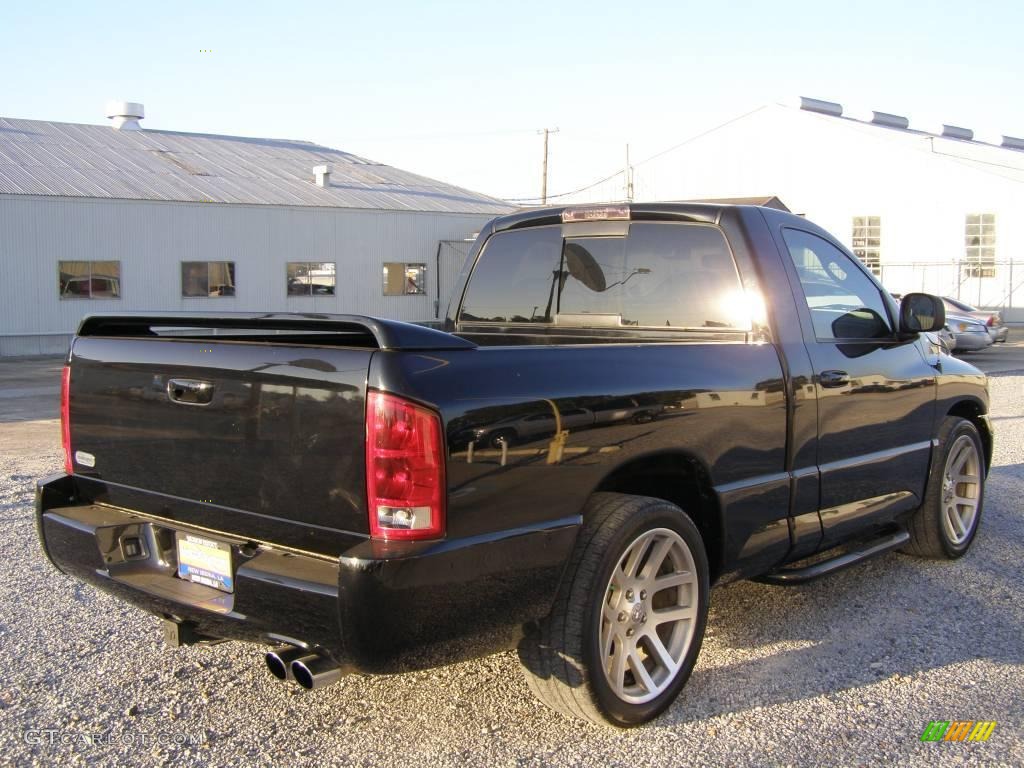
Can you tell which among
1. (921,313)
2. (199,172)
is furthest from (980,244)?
(921,313)

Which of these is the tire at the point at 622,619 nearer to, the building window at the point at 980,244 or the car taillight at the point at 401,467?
the car taillight at the point at 401,467

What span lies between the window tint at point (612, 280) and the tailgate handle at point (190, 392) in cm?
216

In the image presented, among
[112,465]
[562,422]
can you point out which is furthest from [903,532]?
[112,465]

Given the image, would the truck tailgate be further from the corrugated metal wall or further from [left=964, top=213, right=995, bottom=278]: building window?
[left=964, top=213, right=995, bottom=278]: building window

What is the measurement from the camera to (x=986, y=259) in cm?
3391

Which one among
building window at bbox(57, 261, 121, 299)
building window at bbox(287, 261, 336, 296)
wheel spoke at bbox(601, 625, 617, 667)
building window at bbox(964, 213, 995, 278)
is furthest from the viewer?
building window at bbox(964, 213, 995, 278)

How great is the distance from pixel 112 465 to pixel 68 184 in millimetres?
24401

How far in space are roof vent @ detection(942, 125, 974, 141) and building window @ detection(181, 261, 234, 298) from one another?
37.4 meters

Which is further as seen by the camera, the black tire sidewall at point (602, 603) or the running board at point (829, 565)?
the running board at point (829, 565)

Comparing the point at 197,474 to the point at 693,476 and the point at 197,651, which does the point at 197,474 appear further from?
the point at 693,476

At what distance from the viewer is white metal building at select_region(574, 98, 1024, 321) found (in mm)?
33812

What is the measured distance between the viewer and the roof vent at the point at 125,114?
32219 mm

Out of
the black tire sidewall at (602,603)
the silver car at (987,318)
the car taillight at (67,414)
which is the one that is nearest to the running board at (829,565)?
the black tire sidewall at (602,603)

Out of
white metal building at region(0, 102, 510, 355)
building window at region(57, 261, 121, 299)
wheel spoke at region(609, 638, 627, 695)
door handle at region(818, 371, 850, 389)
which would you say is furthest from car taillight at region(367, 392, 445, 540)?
building window at region(57, 261, 121, 299)
